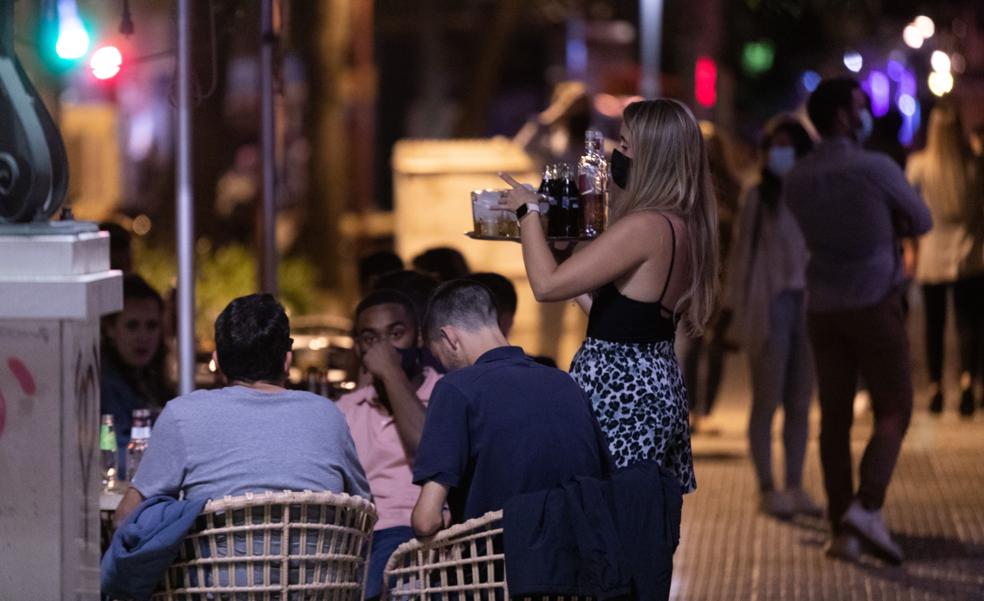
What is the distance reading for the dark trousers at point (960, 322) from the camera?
13180mm

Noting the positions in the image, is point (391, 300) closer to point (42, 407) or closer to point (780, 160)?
point (42, 407)

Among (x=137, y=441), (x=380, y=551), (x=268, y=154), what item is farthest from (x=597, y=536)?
(x=268, y=154)

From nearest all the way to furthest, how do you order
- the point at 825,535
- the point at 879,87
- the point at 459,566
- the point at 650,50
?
the point at 459,566 → the point at 825,535 → the point at 879,87 → the point at 650,50

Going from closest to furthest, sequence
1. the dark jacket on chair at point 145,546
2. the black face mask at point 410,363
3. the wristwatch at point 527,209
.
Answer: the dark jacket on chair at point 145,546, the wristwatch at point 527,209, the black face mask at point 410,363

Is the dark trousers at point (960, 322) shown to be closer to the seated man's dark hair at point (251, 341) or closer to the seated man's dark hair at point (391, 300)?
the seated man's dark hair at point (391, 300)

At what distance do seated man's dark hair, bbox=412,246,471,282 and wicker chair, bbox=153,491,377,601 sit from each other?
11.9 ft

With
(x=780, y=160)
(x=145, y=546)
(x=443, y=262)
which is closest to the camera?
(x=145, y=546)

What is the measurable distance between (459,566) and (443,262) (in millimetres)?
3768

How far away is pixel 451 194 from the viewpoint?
15.5 meters

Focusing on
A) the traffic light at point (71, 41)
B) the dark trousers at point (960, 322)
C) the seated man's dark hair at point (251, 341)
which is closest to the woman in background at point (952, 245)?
the dark trousers at point (960, 322)

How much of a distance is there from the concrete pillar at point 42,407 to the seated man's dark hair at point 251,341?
51 cm

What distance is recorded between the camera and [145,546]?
4.59 m

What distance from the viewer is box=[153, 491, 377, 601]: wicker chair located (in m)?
4.60

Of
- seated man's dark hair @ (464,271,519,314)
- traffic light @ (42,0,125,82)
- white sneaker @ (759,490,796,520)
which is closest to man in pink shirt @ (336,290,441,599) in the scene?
seated man's dark hair @ (464,271,519,314)
